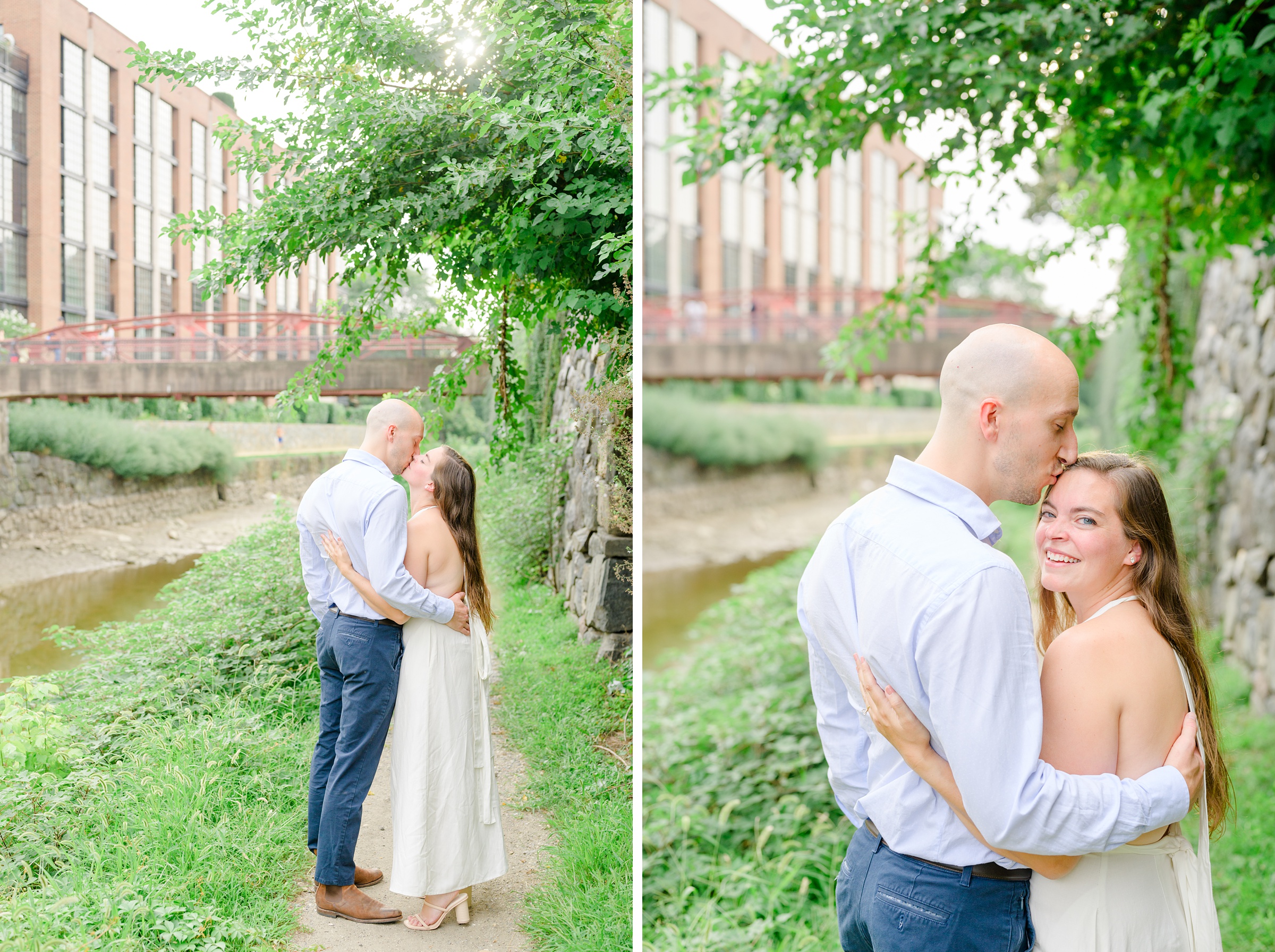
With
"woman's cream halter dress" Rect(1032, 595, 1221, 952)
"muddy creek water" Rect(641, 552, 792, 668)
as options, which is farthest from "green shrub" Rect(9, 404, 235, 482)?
"muddy creek water" Rect(641, 552, 792, 668)

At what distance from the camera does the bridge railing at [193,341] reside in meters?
1.51

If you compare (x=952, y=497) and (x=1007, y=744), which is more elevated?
(x=952, y=497)

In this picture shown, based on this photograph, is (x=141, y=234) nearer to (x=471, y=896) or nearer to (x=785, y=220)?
(x=471, y=896)

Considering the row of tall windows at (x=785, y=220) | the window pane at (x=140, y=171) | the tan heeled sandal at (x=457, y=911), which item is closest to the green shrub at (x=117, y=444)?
the window pane at (x=140, y=171)

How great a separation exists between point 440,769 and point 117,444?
0.81 metres

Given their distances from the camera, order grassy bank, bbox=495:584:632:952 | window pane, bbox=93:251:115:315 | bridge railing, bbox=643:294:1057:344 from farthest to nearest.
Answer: bridge railing, bbox=643:294:1057:344
grassy bank, bbox=495:584:632:952
window pane, bbox=93:251:115:315

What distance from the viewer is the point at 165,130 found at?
63.1 inches

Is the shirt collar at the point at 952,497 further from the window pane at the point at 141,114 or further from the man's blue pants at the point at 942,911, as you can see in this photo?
the window pane at the point at 141,114

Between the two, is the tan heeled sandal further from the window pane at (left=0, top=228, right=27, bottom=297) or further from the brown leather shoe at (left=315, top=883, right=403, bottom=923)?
the window pane at (left=0, top=228, right=27, bottom=297)

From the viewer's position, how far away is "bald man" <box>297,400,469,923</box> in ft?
5.30

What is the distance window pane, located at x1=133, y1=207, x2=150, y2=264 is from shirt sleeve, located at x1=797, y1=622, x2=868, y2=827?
127 centimetres

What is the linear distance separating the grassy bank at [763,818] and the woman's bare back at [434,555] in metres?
1.32

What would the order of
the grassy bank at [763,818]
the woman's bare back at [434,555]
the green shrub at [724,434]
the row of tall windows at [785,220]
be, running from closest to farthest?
the woman's bare back at [434,555] < the grassy bank at [763,818] < the row of tall windows at [785,220] < the green shrub at [724,434]

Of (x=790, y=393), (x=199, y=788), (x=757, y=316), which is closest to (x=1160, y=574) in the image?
(x=199, y=788)
